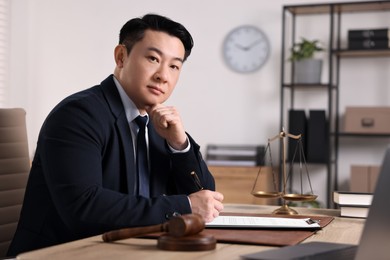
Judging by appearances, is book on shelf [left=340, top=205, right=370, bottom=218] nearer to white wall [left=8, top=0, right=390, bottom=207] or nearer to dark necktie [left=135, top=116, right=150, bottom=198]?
dark necktie [left=135, top=116, right=150, bottom=198]

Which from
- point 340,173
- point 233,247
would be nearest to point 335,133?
point 340,173

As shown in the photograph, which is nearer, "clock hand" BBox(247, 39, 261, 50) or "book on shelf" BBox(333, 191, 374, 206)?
"book on shelf" BBox(333, 191, 374, 206)

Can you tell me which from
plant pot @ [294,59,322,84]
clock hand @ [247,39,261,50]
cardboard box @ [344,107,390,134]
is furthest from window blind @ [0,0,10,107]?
cardboard box @ [344,107,390,134]

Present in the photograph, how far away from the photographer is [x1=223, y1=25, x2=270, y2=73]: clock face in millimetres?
5207

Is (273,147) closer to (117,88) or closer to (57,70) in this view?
(57,70)

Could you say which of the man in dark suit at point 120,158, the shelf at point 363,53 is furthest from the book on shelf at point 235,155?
the man in dark suit at point 120,158

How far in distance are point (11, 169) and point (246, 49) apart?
330 centimetres

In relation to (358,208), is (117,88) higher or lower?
higher

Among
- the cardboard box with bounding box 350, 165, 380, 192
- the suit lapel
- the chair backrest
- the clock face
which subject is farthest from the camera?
the clock face

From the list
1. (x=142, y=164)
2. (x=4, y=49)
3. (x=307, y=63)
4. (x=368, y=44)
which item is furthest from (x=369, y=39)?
(x=142, y=164)

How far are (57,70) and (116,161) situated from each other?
3.98m

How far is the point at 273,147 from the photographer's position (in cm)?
522

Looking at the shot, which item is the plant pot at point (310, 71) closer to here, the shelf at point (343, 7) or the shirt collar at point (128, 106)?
the shelf at point (343, 7)

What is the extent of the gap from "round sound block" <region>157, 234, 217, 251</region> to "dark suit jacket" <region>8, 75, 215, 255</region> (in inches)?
13.8
